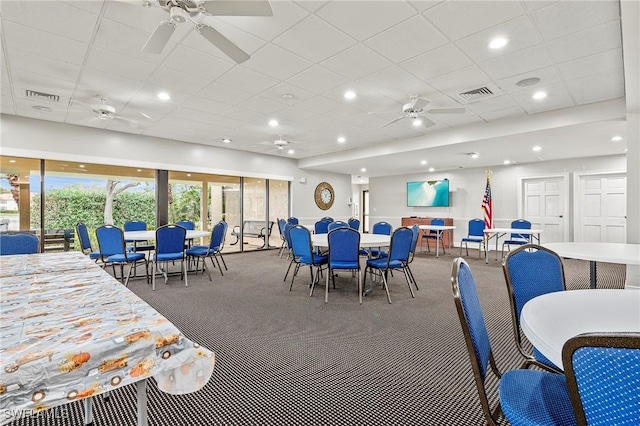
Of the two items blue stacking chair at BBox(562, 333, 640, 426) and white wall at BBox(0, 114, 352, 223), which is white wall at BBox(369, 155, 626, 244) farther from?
blue stacking chair at BBox(562, 333, 640, 426)

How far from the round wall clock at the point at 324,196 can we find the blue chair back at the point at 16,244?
316 inches

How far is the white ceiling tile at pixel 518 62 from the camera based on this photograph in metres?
3.32

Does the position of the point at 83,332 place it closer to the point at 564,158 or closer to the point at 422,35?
the point at 422,35

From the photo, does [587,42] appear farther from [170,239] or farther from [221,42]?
[170,239]

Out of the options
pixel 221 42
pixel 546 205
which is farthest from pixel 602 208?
pixel 221 42

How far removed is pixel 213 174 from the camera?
27.3 feet

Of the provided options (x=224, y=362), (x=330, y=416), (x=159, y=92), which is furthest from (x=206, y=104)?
(x=330, y=416)

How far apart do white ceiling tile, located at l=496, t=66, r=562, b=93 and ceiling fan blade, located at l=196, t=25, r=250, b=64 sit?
322cm

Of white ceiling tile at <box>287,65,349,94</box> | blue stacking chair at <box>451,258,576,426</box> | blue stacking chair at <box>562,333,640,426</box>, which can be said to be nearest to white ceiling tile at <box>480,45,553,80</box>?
white ceiling tile at <box>287,65,349,94</box>

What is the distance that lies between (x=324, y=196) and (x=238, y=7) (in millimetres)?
8871

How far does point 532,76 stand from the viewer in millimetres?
3885

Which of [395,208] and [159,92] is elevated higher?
[159,92]

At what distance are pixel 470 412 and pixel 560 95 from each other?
182 inches

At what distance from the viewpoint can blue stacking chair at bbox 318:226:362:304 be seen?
396 cm
